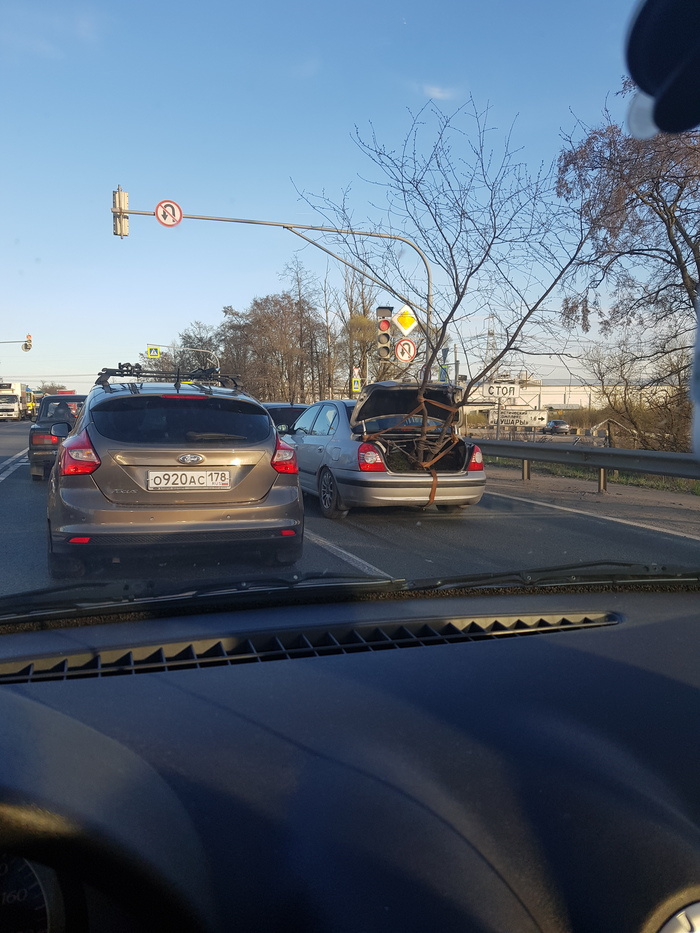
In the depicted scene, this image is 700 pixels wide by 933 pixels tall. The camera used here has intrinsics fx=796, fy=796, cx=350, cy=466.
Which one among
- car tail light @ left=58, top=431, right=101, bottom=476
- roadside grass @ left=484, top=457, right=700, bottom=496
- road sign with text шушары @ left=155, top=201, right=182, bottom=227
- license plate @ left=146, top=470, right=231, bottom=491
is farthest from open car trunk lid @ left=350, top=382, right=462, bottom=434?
road sign with text шушары @ left=155, top=201, right=182, bottom=227

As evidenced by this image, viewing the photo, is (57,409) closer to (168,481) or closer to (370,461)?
(370,461)

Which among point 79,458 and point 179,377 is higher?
point 179,377

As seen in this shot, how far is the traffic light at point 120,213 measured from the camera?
18.5 meters

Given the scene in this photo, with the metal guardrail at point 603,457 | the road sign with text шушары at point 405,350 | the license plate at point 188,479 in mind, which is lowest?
the metal guardrail at point 603,457

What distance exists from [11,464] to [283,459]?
14263 mm

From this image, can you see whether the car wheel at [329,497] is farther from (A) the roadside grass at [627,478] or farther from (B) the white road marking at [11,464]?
(B) the white road marking at [11,464]

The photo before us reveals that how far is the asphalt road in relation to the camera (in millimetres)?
6090

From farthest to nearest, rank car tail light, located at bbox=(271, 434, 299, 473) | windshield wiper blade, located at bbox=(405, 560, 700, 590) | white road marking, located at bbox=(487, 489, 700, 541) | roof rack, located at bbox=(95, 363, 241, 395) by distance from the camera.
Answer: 1. white road marking, located at bbox=(487, 489, 700, 541)
2. roof rack, located at bbox=(95, 363, 241, 395)
3. car tail light, located at bbox=(271, 434, 299, 473)
4. windshield wiper blade, located at bbox=(405, 560, 700, 590)

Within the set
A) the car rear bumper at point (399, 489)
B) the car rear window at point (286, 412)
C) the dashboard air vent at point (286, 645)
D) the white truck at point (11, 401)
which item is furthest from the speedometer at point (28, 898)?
the white truck at point (11, 401)

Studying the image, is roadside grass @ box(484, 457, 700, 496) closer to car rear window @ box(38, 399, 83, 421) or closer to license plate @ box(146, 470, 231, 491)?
license plate @ box(146, 470, 231, 491)

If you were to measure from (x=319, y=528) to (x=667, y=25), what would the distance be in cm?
778

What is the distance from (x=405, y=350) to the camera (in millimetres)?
17719

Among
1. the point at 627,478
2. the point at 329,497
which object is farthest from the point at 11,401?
the point at 329,497

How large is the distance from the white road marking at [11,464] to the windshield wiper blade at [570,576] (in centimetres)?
1261
